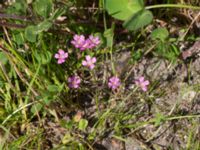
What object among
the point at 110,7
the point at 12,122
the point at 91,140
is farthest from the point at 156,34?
the point at 12,122

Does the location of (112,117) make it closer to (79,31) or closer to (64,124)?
(64,124)

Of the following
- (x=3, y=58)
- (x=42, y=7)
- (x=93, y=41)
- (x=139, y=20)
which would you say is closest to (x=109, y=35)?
(x=93, y=41)

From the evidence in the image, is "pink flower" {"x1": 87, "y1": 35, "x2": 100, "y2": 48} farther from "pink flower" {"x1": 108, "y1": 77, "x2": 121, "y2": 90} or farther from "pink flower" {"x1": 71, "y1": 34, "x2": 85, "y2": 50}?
"pink flower" {"x1": 108, "y1": 77, "x2": 121, "y2": 90}

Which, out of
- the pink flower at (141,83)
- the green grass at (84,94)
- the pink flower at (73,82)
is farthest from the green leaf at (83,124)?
the pink flower at (141,83)

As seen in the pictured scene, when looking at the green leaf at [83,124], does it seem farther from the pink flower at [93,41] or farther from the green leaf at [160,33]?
the green leaf at [160,33]

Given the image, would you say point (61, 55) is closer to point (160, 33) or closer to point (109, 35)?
point (109, 35)

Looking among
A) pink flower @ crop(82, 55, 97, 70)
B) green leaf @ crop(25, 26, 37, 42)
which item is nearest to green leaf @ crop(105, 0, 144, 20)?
pink flower @ crop(82, 55, 97, 70)
